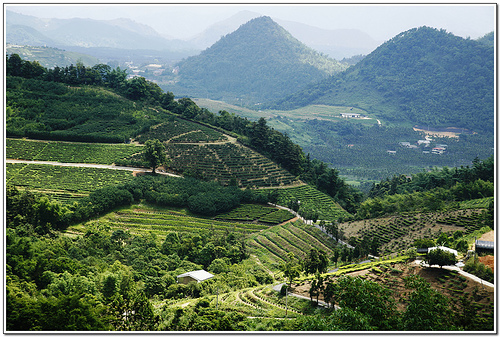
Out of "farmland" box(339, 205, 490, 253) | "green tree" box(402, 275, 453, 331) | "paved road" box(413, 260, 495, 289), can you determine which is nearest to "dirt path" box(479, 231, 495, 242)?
"farmland" box(339, 205, 490, 253)

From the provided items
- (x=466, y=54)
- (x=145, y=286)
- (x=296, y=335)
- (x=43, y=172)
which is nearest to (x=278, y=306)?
(x=296, y=335)

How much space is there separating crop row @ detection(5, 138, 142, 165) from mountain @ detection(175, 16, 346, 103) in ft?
373

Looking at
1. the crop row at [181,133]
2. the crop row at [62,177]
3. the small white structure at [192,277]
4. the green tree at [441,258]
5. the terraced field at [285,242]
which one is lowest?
the terraced field at [285,242]

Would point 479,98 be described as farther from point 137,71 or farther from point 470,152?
point 137,71

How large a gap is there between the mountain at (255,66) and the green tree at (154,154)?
115732 mm

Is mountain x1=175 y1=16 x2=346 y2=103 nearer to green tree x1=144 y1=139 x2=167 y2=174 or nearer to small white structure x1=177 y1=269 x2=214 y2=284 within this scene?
green tree x1=144 y1=139 x2=167 y2=174

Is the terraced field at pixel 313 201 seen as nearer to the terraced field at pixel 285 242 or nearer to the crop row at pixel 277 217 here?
the crop row at pixel 277 217

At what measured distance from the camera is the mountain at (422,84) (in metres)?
116

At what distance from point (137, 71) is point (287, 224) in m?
150

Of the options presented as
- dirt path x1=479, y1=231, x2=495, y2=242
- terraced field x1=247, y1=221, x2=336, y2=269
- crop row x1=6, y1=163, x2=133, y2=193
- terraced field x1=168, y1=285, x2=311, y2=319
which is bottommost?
terraced field x1=247, y1=221, x2=336, y2=269

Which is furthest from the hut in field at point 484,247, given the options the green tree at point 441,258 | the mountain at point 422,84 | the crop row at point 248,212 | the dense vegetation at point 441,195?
the mountain at point 422,84

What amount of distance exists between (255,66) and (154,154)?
136 metres

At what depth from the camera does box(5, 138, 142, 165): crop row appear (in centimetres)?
4278

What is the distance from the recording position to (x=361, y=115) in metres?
117
